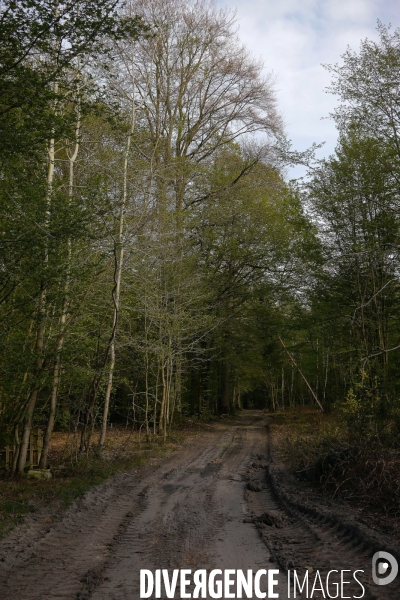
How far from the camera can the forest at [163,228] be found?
7.86m

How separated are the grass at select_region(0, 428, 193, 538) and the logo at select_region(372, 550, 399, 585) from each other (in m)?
3.99

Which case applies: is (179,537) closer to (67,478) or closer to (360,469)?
(360,469)

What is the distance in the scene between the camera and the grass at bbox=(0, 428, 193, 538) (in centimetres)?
767

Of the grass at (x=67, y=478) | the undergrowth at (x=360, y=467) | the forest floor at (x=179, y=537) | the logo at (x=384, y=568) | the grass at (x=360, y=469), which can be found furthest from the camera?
the grass at (x=67, y=478)

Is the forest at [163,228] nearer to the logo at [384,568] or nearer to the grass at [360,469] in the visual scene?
the grass at [360,469]

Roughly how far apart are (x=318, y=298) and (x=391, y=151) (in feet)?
25.9

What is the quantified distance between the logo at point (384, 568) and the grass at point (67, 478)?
3.99m

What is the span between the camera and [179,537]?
21.0ft

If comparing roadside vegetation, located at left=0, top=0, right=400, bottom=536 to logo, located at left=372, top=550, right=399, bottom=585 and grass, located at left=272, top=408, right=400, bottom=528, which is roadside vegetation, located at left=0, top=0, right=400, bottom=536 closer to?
grass, located at left=272, top=408, right=400, bottom=528

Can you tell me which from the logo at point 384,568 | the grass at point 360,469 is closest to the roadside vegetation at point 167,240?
the grass at point 360,469

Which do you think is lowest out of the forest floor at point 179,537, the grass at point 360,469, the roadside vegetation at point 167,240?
the forest floor at point 179,537

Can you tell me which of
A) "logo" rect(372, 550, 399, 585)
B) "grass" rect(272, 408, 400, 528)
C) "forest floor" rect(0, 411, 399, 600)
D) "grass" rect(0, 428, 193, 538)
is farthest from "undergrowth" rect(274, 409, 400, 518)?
"grass" rect(0, 428, 193, 538)

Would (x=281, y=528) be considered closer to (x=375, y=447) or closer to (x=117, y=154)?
(x=375, y=447)

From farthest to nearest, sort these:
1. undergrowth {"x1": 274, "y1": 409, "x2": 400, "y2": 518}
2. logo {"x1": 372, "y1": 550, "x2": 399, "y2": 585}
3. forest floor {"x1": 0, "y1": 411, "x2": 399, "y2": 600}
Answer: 1. undergrowth {"x1": 274, "y1": 409, "x2": 400, "y2": 518}
2. forest floor {"x1": 0, "y1": 411, "x2": 399, "y2": 600}
3. logo {"x1": 372, "y1": 550, "x2": 399, "y2": 585}
